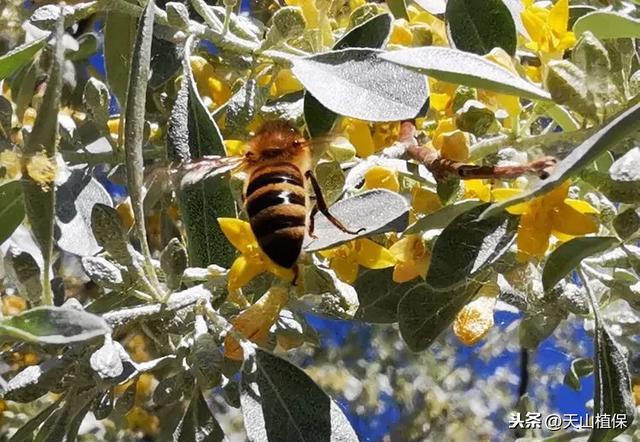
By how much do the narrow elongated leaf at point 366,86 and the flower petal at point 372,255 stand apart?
165mm

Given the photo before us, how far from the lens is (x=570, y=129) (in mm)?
1018

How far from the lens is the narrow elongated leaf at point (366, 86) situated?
3.19 ft

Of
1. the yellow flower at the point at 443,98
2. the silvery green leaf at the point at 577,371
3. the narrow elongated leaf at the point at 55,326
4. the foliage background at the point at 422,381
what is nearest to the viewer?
the narrow elongated leaf at the point at 55,326

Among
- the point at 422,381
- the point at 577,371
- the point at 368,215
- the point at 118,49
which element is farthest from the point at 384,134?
the point at 422,381

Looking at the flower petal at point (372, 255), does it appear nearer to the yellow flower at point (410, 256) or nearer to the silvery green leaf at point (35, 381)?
the yellow flower at point (410, 256)

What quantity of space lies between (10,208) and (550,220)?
69 cm

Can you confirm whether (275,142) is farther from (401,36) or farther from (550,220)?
(550,220)

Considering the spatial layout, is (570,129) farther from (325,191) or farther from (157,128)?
(157,128)

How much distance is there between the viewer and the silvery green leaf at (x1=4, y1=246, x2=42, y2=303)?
3.68 ft

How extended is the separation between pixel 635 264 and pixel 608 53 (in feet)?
0.90

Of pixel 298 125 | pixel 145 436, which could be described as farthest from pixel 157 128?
pixel 145 436

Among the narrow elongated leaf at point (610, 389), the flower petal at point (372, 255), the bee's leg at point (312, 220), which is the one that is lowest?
the narrow elongated leaf at point (610, 389)

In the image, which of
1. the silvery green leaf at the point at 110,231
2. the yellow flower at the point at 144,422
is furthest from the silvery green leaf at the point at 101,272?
the yellow flower at the point at 144,422

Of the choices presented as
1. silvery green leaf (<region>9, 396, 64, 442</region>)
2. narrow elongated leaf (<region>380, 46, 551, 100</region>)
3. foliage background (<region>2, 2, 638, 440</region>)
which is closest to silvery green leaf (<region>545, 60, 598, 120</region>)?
narrow elongated leaf (<region>380, 46, 551, 100</region>)
